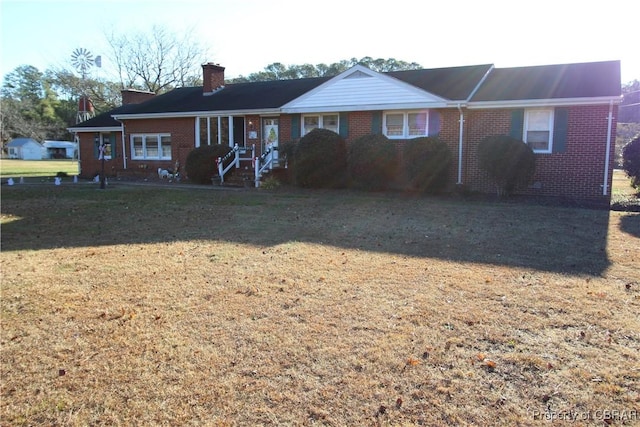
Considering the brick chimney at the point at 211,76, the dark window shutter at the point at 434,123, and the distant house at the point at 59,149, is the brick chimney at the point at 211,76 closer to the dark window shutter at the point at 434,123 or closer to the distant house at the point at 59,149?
the dark window shutter at the point at 434,123

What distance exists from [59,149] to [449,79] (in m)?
80.7

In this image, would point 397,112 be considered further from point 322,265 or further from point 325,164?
point 322,265

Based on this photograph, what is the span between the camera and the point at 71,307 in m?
4.83

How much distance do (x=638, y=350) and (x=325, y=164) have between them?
40.6ft

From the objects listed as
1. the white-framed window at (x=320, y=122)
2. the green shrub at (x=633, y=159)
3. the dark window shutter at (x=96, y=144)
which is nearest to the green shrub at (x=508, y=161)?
the green shrub at (x=633, y=159)

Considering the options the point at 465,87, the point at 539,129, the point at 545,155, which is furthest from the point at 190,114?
the point at 545,155

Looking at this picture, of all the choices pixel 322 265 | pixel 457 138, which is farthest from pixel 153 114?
pixel 322 265

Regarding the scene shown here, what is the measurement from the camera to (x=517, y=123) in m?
14.8

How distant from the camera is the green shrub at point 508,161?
13.5 m

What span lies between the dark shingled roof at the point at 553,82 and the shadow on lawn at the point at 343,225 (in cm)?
423

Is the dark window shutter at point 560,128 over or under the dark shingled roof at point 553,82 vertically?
under

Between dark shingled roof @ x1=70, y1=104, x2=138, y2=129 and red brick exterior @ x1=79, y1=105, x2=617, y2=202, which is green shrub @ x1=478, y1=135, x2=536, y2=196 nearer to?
red brick exterior @ x1=79, y1=105, x2=617, y2=202

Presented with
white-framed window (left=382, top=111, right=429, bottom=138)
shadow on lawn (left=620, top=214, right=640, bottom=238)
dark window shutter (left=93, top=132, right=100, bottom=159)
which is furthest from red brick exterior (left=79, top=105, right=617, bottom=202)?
dark window shutter (left=93, top=132, right=100, bottom=159)

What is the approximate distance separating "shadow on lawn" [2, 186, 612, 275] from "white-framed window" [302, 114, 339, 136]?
16.5 feet
